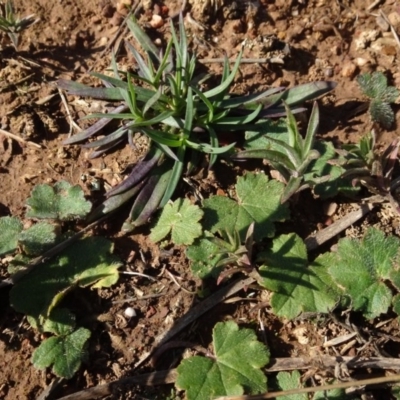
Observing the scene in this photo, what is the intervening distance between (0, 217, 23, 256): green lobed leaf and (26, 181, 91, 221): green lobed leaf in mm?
72

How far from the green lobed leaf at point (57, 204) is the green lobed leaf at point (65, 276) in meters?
0.14

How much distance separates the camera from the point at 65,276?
2527 mm

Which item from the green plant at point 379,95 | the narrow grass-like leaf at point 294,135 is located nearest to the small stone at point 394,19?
the green plant at point 379,95

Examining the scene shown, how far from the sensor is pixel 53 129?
2854 mm

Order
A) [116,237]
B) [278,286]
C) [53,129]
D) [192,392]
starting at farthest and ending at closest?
[53,129] < [116,237] < [278,286] < [192,392]

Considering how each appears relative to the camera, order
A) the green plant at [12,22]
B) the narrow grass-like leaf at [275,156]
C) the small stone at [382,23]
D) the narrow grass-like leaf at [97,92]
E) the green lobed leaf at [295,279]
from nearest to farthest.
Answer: the green lobed leaf at [295,279]
the narrow grass-like leaf at [275,156]
the narrow grass-like leaf at [97,92]
the green plant at [12,22]
the small stone at [382,23]

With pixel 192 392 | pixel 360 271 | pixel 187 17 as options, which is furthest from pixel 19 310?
pixel 187 17

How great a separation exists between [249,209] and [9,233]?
1119 millimetres

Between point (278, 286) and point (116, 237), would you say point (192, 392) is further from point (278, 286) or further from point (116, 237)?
point (116, 237)

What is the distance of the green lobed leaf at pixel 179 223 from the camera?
98.4 inches

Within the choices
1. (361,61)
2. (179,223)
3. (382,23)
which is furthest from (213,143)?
(382,23)

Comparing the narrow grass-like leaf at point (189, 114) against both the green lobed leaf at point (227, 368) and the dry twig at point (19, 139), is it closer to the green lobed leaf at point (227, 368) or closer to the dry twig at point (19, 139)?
the dry twig at point (19, 139)

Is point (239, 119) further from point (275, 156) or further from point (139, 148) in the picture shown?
point (139, 148)

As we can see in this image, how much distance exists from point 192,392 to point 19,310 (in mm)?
838
